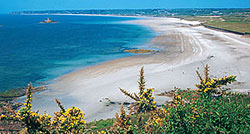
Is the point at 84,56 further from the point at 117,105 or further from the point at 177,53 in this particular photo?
the point at 117,105

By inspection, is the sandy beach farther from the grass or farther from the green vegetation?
the grass

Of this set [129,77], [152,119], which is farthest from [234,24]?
[152,119]

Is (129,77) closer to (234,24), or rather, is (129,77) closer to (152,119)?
(152,119)

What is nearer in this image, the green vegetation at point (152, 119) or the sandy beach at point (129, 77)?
the green vegetation at point (152, 119)

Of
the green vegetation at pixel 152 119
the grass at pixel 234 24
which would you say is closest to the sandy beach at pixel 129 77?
the green vegetation at pixel 152 119

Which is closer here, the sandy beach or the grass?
the sandy beach

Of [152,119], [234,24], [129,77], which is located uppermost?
[152,119]

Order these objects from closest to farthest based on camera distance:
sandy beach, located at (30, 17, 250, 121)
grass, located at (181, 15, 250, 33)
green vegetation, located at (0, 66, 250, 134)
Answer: green vegetation, located at (0, 66, 250, 134) < sandy beach, located at (30, 17, 250, 121) < grass, located at (181, 15, 250, 33)

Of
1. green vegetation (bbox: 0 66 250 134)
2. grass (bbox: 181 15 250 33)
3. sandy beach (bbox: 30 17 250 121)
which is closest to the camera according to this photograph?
green vegetation (bbox: 0 66 250 134)

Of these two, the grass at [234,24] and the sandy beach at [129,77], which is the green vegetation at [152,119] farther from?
the grass at [234,24]

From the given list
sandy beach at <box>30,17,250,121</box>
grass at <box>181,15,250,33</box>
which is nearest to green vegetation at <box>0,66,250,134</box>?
sandy beach at <box>30,17,250,121</box>

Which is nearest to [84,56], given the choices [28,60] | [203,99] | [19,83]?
[28,60]

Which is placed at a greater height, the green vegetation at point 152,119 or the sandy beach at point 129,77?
the green vegetation at point 152,119

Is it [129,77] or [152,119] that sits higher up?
[152,119]
